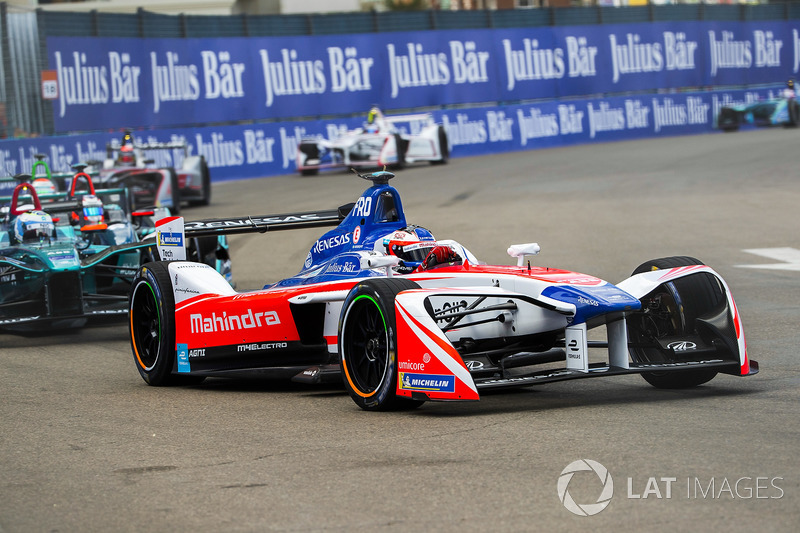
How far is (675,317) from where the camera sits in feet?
24.7

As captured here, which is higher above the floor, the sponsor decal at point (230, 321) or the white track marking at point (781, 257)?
the sponsor decal at point (230, 321)

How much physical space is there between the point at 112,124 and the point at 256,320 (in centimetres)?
2193

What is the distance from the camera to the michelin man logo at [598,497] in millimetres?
4660

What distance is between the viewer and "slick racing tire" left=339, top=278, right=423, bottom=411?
6.83 metres

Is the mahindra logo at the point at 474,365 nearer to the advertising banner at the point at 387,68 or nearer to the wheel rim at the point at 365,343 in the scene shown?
the wheel rim at the point at 365,343

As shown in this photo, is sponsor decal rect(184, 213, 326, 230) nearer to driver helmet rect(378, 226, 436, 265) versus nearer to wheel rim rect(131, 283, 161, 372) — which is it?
wheel rim rect(131, 283, 161, 372)

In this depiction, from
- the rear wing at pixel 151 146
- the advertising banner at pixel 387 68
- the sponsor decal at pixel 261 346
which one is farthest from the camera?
the advertising banner at pixel 387 68

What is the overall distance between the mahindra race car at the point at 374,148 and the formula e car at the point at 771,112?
13827 millimetres

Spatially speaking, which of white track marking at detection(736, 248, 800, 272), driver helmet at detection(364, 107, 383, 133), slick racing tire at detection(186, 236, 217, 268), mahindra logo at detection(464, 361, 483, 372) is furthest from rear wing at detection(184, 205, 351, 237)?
driver helmet at detection(364, 107, 383, 133)

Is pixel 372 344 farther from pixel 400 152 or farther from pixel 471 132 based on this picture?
pixel 471 132

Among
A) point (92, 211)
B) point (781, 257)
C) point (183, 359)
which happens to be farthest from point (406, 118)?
point (183, 359)

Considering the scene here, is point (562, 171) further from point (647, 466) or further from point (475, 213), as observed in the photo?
point (647, 466)

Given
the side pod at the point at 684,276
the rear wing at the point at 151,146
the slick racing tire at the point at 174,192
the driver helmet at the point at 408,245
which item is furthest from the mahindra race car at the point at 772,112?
the side pod at the point at 684,276

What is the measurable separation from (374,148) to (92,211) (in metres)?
17.0
